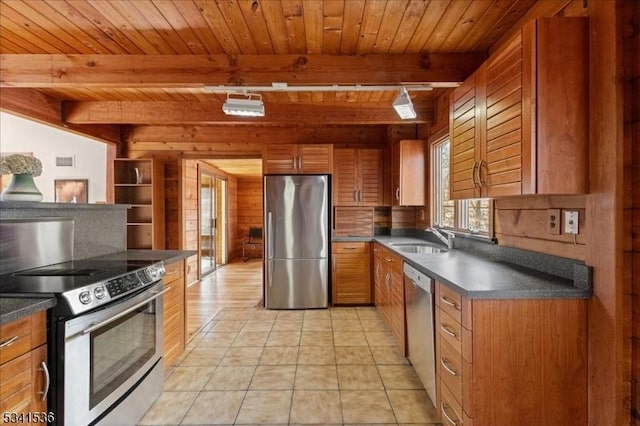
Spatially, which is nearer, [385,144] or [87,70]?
[87,70]

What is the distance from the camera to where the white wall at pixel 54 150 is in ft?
16.6

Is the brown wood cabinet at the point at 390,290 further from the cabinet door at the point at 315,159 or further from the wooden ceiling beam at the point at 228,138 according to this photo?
the wooden ceiling beam at the point at 228,138

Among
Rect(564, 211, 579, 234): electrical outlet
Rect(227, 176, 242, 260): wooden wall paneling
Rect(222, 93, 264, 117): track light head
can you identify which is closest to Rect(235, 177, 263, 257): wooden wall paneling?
Rect(227, 176, 242, 260): wooden wall paneling

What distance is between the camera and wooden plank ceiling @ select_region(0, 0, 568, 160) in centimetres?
194

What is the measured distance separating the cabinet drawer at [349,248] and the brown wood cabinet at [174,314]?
1927 millimetres

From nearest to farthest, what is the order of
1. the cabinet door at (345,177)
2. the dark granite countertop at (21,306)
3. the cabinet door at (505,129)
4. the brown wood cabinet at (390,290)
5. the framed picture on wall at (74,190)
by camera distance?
the dark granite countertop at (21,306), the cabinet door at (505,129), the brown wood cabinet at (390,290), the cabinet door at (345,177), the framed picture on wall at (74,190)

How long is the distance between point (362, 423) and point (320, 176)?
272 cm

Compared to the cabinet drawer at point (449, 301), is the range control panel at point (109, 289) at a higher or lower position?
higher

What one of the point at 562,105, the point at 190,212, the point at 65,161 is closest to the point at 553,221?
the point at 562,105

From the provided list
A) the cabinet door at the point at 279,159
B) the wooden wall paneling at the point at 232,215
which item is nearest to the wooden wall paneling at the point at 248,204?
the wooden wall paneling at the point at 232,215

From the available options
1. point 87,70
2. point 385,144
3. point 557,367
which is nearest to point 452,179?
point 557,367

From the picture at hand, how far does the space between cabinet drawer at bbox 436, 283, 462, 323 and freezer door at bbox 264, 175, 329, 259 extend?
223 cm

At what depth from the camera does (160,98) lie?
3.62 m

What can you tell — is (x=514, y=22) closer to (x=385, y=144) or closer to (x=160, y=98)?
(x=385, y=144)
